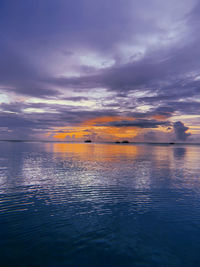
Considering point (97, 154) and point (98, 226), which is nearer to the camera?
point (98, 226)

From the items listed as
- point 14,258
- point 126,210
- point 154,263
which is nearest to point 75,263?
point 14,258

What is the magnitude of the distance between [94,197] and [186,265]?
38.8 feet

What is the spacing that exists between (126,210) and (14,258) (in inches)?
400

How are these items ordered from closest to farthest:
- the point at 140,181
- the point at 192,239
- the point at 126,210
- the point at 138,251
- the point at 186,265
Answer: the point at 186,265 → the point at 138,251 → the point at 192,239 → the point at 126,210 → the point at 140,181

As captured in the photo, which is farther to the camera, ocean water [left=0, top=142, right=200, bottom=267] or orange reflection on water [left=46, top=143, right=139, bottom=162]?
orange reflection on water [left=46, top=143, right=139, bottom=162]

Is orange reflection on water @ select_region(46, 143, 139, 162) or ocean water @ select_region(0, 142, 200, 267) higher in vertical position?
orange reflection on water @ select_region(46, 143, 139, 162)

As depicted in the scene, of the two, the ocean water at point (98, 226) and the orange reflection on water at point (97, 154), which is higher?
the orange reflection on water at point (97, 154)

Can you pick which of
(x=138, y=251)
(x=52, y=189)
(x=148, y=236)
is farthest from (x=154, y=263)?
(x=52, y=189)

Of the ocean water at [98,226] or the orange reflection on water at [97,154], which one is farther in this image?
the orange reflection on water at [97,154]

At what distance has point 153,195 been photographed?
2158 cm

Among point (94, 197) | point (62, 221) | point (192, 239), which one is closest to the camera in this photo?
point (192, 239)

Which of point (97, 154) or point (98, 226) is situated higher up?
A: point (97, 154)

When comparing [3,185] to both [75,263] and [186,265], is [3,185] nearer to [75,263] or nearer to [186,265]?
[75,263]

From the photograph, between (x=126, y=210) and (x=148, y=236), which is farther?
(x=126, y=210)
